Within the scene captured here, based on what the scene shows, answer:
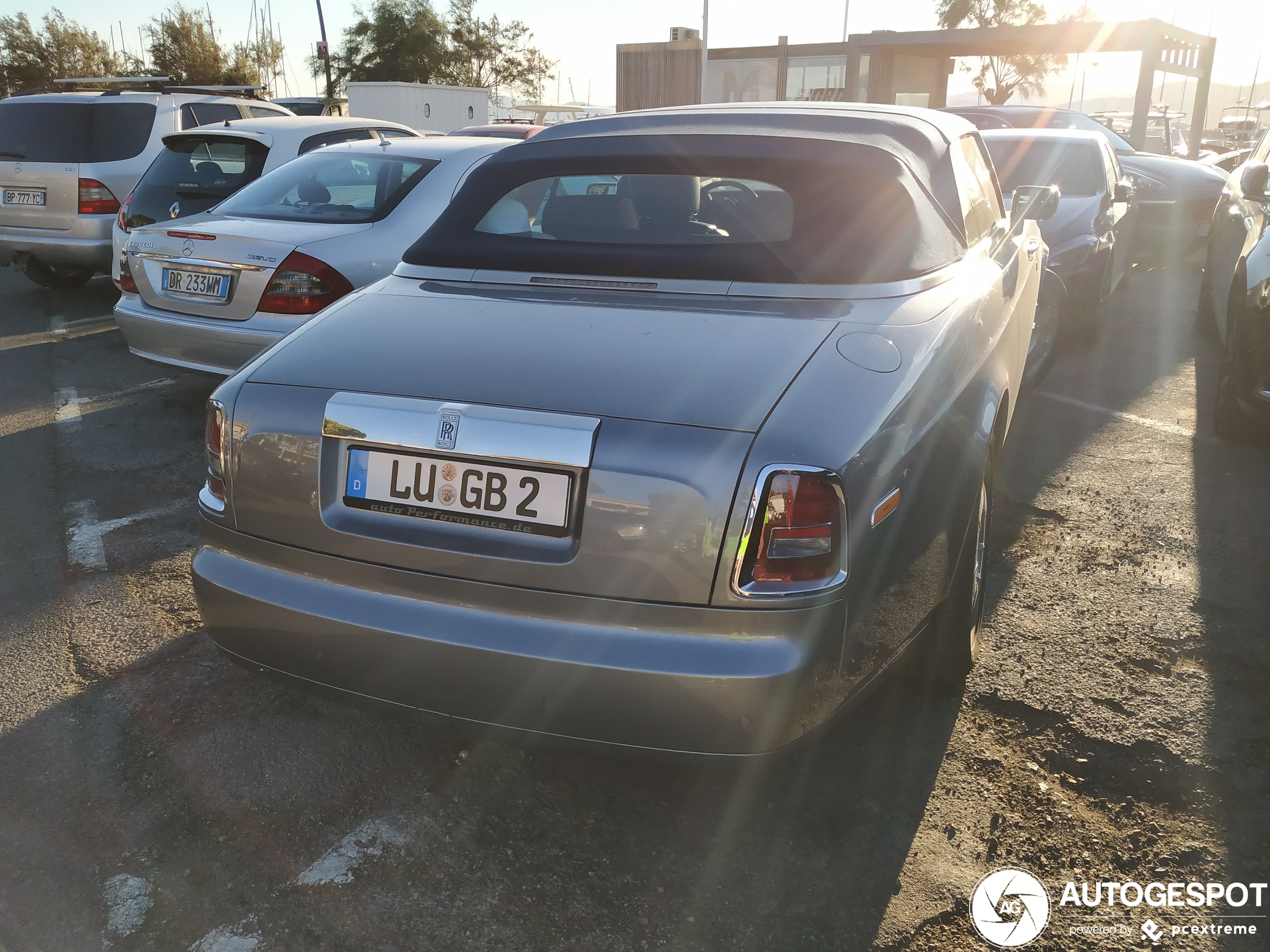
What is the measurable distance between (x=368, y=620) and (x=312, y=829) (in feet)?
2.13

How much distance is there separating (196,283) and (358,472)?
3.44m

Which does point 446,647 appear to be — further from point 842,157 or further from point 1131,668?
point 1131,668

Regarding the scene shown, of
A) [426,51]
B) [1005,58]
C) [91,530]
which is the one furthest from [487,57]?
[91,530]

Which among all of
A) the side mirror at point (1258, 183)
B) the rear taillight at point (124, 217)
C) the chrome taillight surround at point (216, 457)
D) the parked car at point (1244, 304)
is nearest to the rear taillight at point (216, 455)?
the chrome taillight surround at point (216, 457)

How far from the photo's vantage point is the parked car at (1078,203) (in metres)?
7.10

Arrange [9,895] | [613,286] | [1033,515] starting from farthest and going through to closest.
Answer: [1033,515] → [613,286] → [9,895]

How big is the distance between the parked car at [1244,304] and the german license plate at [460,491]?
14.1ft

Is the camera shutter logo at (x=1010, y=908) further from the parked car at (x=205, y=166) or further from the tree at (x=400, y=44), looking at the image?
the tree at (x=400, y=44)

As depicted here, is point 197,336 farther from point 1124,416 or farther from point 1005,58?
point 1005,58

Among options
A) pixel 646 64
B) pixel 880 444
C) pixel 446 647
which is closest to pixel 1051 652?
pixel 880 444

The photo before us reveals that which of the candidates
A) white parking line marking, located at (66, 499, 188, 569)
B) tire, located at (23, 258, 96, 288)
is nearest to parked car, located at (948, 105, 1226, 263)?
tire, located at (23, 258, 96, 288)

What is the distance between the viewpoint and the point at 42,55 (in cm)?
3938

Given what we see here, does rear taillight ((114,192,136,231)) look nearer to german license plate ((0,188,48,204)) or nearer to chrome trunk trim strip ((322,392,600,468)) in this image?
german license plate ((0,188,48,204))

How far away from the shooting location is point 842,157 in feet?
9.05
